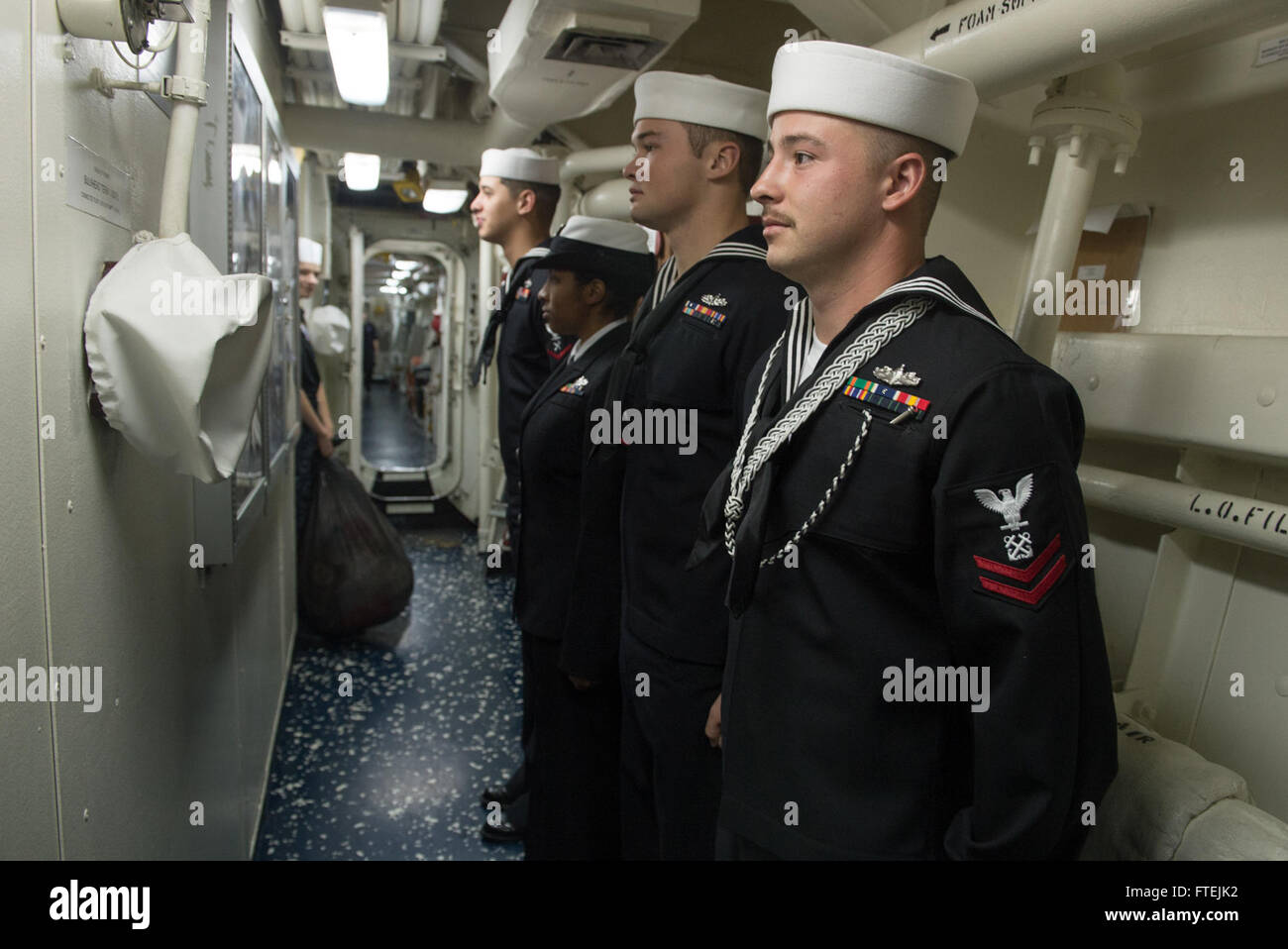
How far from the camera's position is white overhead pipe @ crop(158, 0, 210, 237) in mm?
1277

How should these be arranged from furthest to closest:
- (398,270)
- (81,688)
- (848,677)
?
(398,270) < (848,677) < (81,688)

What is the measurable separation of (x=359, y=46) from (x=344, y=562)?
228 centimetres

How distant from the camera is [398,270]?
13578mm

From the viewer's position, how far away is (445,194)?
5.66 m

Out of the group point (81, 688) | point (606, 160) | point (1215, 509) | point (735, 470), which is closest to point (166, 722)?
point (81, 688)

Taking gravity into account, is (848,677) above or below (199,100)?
below

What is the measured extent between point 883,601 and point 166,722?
4.32 ft

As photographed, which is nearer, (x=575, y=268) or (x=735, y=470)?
(x=735, y=470)

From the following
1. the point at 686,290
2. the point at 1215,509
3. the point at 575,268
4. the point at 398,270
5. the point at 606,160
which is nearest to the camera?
the point at 1215,509

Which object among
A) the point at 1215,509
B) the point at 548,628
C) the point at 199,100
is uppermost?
the point at 199,100

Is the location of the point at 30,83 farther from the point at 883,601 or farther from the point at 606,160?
the point at 606,160
